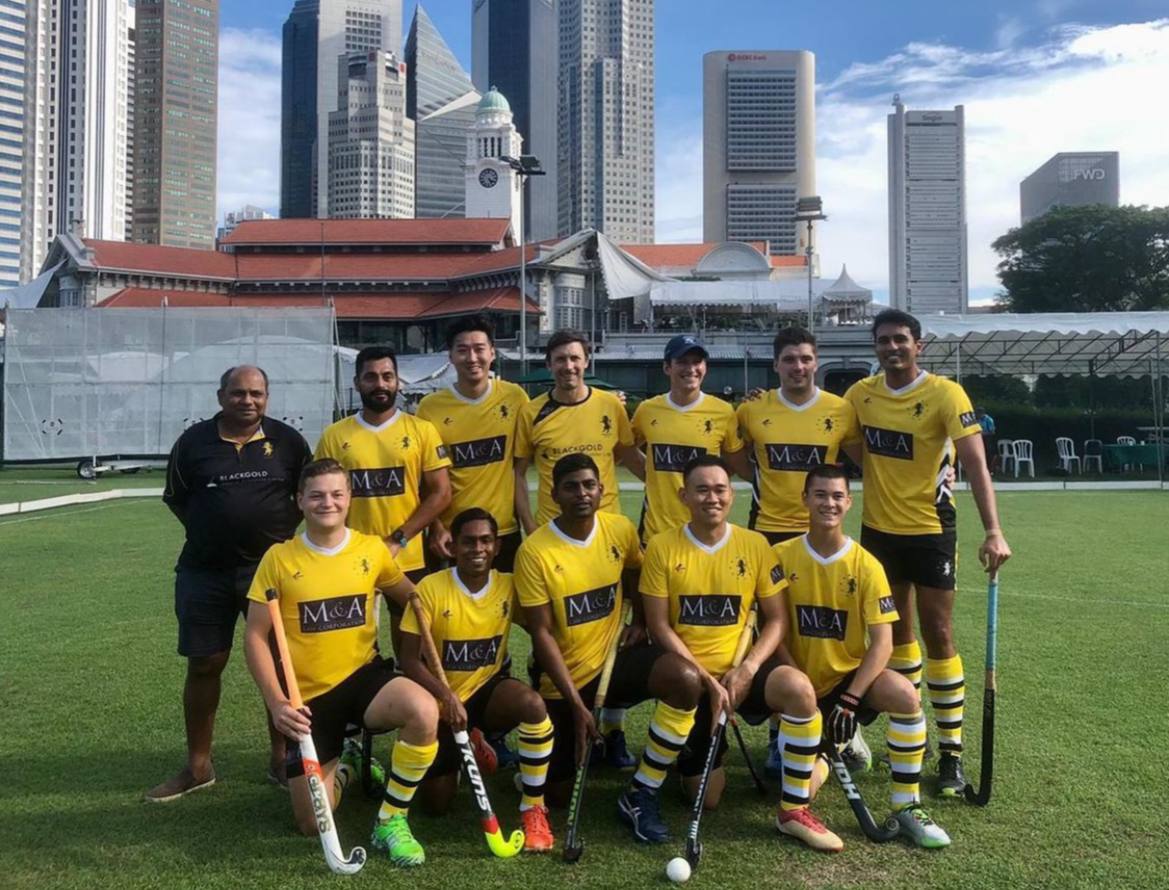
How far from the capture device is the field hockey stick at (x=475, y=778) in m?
3.25

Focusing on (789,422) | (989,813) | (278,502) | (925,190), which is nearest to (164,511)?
(278,502)

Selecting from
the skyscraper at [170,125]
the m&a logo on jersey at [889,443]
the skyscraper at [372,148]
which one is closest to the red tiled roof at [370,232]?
the m&a logo on jersey at [889,443]

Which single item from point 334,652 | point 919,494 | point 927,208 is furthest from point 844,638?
point 927,208

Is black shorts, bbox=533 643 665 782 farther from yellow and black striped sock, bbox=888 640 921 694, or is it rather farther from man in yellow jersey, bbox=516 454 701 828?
yellow and black striped sock, bbox=888 640 921 694

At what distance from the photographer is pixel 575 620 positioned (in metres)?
3.69

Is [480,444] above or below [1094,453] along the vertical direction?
below

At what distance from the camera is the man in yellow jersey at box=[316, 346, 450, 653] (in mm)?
4102

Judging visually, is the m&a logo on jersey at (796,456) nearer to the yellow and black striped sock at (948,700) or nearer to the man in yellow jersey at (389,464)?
the yellow and black striped sock at (948,700)

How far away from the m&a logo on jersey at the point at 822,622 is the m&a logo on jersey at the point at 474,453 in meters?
1.68

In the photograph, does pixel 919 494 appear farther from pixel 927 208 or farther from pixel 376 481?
pixel 927 208

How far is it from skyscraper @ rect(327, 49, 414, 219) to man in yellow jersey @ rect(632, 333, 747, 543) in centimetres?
12770

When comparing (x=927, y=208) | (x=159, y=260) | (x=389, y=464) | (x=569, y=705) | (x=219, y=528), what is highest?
(x=927, y=208)

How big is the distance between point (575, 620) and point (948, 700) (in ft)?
5.65

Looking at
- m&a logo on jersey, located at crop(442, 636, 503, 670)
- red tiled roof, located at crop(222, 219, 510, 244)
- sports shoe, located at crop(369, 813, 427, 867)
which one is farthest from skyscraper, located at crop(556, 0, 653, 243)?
sports shoe, located at crop(369, 813, 427, 867)
